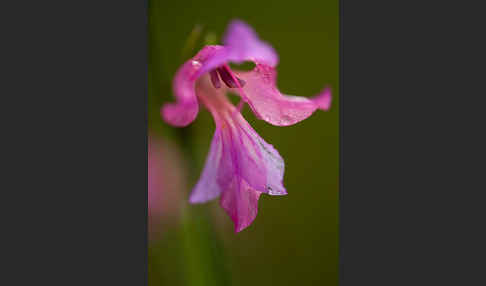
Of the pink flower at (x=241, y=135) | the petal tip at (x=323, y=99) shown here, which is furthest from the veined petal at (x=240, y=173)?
→ the petal tip at (x=323, y=99)

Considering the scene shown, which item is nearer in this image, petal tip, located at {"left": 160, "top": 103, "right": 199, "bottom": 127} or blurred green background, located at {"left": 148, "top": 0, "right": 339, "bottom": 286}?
petal tip, located at {"left": 160, "top": 103, "right": 199, "bottom": 127}

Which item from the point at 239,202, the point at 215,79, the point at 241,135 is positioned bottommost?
the point at 239,202

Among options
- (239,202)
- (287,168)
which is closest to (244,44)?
(239,202)

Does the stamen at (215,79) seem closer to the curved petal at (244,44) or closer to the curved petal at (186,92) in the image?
the curved petal at (186,92)

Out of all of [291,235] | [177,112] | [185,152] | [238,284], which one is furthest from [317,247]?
[177,112]

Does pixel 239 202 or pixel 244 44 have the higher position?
pixel 244 44

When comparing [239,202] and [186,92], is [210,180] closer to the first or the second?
[239,202]

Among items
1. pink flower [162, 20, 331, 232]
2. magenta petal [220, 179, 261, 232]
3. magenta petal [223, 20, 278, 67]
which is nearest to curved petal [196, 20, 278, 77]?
magenta petal [223, 20, 278, 67]

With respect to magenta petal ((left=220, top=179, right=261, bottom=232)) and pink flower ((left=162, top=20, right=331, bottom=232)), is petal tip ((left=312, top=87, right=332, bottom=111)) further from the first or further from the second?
magenta petal ((left=220, top=179, right=261, bottom=232))
